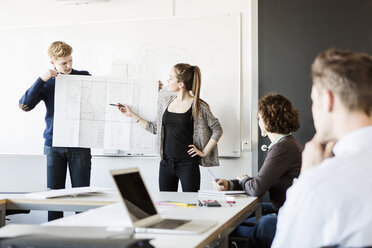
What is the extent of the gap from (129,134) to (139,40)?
1.06 metres

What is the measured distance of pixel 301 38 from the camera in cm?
390

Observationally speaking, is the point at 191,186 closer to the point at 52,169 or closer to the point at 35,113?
the point at 52,169

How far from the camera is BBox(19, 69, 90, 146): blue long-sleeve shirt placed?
→ 11.1ft

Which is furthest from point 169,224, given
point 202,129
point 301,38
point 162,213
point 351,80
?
point 301,38

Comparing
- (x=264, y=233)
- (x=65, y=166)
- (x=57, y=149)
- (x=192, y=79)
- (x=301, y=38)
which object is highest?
(x=301, y=38)

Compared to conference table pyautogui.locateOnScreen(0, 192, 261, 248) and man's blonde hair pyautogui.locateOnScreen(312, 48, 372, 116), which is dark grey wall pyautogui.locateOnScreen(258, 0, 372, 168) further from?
man's blonde hair pyautogui.locateOnScreen(312, 48, 372, 116)

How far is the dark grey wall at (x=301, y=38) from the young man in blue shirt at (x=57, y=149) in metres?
1.53

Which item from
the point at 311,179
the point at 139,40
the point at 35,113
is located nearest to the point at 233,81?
the point at 139,40

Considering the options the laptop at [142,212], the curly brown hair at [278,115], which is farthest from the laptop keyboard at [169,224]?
the curly brown hair at [278,115]

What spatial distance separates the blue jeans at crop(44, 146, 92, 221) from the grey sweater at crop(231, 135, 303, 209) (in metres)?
1.40

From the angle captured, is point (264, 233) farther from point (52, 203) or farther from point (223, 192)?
point (52, 203)

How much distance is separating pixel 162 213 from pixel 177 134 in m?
1.68

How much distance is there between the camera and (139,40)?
4273 millimetres

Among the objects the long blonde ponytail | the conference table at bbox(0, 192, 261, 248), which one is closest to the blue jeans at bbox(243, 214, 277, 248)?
the conference table at bbox(0, 192, 261, 248)
